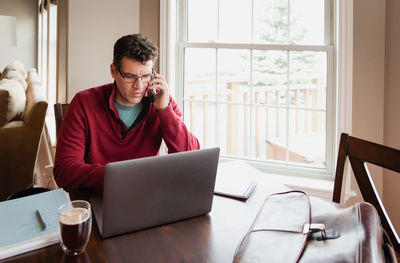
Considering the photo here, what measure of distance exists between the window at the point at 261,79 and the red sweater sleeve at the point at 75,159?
1.29 m

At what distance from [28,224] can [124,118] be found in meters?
0.71

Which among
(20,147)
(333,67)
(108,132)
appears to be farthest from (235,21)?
(20,147)

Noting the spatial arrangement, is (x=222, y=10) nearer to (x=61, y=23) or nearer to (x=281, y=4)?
(x=281, y=4)

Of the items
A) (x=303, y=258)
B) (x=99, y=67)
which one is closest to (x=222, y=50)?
(x=99, y=67)

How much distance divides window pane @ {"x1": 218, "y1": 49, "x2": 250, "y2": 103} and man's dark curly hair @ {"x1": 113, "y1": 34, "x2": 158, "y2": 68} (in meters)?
1.15

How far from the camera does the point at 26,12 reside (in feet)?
21.6

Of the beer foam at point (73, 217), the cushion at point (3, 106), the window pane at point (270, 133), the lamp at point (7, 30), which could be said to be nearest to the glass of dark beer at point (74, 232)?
the beer foam at point (73, 217)

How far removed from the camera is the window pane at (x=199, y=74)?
2639 mm

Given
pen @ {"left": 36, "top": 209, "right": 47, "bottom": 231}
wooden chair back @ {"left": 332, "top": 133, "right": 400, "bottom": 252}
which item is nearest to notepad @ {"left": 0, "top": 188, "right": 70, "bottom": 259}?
pen @ {"left": 36, "top": 209, "right": 47, "bottom": 231}

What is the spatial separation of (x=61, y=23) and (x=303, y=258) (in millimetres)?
2666

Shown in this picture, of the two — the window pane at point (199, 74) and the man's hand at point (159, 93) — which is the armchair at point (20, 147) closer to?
the window pane at point (199, 74)

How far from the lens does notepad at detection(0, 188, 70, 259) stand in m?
0.88

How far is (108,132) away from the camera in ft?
5.04

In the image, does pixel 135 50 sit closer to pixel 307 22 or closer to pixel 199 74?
pixel 199 74
